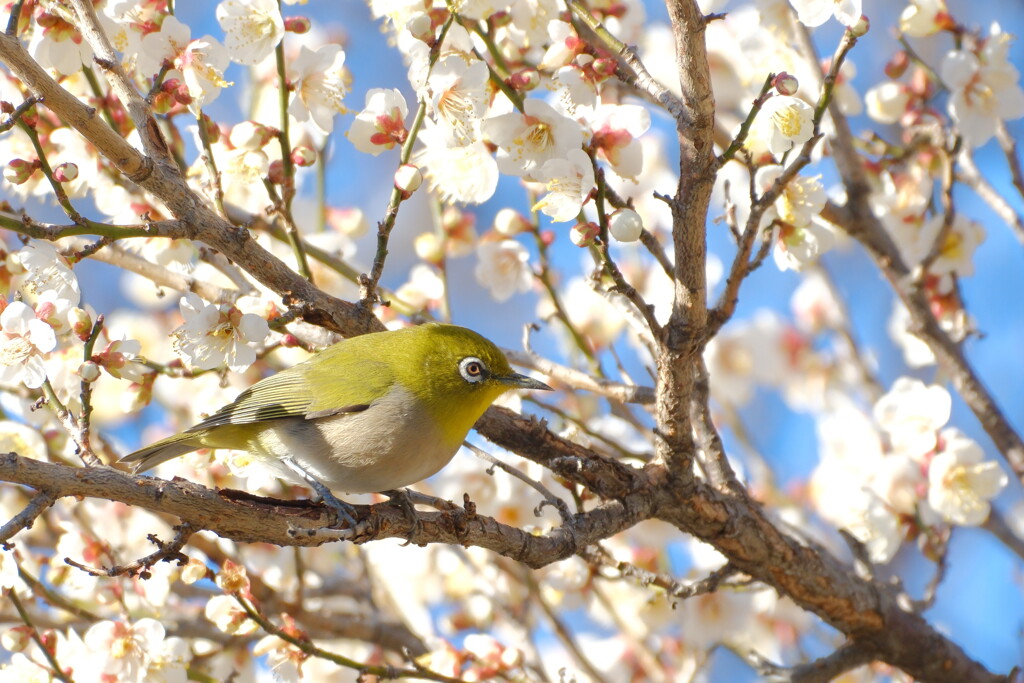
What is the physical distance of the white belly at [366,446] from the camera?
305 centimetres

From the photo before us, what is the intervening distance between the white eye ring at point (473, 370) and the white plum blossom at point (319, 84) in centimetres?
85

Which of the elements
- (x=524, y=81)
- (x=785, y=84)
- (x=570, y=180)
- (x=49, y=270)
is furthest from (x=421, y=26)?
(x=49, y=270)

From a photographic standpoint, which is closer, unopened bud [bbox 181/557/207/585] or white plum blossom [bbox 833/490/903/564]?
unopened bud [bbox 181/557/207/585]

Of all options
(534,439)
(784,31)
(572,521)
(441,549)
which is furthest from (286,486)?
(784,31)

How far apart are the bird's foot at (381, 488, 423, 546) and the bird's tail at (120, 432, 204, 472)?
0.66 metres

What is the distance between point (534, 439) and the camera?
296 cm

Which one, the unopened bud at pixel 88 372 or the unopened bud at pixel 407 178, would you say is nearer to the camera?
the unopened bud at pixel 88 372

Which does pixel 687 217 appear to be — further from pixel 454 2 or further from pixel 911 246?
pixel 911 246

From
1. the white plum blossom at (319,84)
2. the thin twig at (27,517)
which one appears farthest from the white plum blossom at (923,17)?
the thin twig at (27,517)

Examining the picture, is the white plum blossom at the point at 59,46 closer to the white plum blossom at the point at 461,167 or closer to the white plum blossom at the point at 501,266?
the white plum blossom at the point at 461,167

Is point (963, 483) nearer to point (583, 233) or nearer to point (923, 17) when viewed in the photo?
point (923, 17)

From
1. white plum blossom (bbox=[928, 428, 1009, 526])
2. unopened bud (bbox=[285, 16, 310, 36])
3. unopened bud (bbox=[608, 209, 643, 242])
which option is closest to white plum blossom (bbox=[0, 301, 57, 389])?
unopened bud (bbox=[285, 16, 310, 36])

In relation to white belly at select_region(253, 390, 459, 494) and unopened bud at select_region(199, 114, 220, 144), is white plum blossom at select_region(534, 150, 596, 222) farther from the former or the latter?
unopened bud at select_region(199, 114, 220, 144)

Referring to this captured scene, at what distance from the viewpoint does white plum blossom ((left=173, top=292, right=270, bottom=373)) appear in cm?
284
